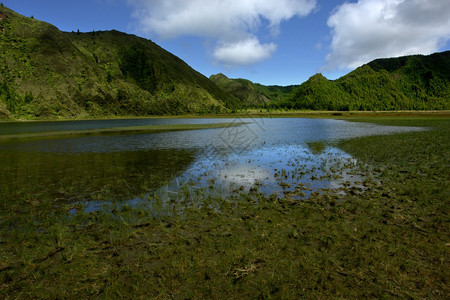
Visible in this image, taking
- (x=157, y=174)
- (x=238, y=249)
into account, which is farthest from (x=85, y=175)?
(x=238, y=249)

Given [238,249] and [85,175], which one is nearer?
[238,249]

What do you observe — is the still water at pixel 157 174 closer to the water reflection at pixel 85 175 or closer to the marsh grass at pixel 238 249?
the water reflection at pixel 85 175

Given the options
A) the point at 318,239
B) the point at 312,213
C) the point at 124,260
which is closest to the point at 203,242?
the point at 124,260

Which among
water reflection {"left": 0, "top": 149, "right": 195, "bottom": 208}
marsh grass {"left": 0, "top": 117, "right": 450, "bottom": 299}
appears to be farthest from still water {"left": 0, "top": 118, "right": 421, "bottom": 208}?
marsh grass {"left": 0, "top": 117, "right": 450, "bottom": 299}

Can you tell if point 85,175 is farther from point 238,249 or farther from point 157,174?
point 238,249

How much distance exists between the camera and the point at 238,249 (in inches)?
351

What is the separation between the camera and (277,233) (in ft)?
33.4

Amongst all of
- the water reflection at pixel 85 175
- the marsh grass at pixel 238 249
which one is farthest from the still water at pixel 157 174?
the marsh grass at pixel 238 249

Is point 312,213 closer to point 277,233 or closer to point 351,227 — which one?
point 351,227

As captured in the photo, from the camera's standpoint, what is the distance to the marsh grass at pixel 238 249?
6875mm

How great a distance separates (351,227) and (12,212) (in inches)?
680

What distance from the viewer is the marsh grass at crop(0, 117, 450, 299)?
688 centimetres

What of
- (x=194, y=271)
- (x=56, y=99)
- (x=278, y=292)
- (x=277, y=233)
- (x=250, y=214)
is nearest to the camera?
(x=278, y=292)

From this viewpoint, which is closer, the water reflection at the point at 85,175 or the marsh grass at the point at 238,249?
the marsh grass at the point at 238,249
